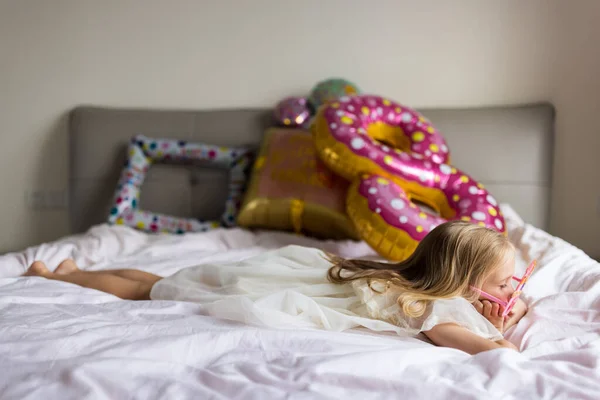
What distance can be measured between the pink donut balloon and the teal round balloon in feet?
0.83

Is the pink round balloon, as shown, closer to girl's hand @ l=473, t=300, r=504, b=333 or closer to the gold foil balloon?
the gold foil balloon

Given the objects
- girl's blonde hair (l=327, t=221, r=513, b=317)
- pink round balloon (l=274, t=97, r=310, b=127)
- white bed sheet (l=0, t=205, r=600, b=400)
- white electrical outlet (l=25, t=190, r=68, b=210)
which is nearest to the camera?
white bed sheet (l=0, t=205, r=600, b=400)

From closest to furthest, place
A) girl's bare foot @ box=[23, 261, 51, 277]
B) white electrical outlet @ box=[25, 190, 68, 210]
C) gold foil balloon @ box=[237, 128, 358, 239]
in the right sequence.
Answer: girl's bare foot @ box=[23, 261, 51, 277], gold foil balloon @ box=[237, 128, 358, 239], white electrical outlet @ box=[25, 190, 68, 210]

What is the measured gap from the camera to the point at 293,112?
2674 mm

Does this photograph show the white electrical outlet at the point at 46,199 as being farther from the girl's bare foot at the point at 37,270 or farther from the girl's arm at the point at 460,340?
the girl's arm at the point at 460,340

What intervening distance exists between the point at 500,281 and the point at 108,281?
954 millimetres

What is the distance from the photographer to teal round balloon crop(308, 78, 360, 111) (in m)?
2.63

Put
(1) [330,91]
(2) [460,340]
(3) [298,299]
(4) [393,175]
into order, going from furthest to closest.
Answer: (1) [330,91] < (4) [393,175] < (3) [298,299] < (2) [460,340]

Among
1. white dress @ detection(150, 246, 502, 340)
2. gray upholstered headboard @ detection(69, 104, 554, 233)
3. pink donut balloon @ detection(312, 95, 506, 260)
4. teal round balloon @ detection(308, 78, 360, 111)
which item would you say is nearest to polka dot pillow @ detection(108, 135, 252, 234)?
gray upholstered headboard @ detection(69, 104, 554, 233)

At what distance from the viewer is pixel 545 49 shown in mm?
2680

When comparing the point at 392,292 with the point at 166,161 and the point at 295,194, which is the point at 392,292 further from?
the point at 166,161

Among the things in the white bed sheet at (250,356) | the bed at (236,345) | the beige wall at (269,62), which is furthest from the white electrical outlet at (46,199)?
the white bed sheet at (250,356)

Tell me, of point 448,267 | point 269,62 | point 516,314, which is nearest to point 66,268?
point 448,267

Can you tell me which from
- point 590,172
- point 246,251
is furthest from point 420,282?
point 590,172
